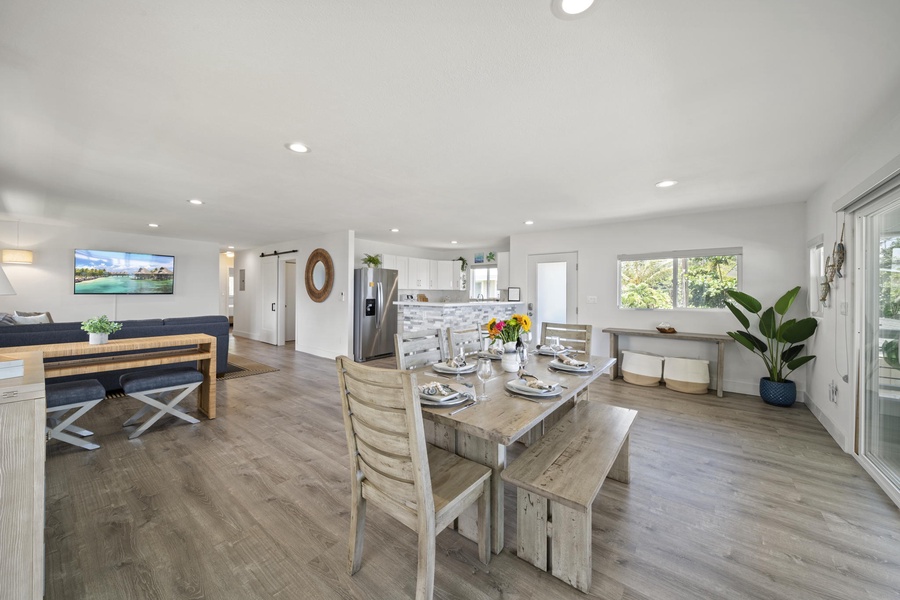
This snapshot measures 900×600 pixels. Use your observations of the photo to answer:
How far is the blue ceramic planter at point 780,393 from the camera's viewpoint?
3686 millimetres

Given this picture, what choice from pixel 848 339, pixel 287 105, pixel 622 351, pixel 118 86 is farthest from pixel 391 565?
pixel 622 351

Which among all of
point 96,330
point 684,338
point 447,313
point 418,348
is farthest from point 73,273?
point 684,338

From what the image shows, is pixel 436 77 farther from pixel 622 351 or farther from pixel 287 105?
pixel 622 351

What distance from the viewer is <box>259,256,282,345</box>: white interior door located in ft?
24.9

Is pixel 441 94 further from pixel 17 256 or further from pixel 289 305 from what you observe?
pixel 289 305

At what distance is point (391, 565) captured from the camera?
1.57m

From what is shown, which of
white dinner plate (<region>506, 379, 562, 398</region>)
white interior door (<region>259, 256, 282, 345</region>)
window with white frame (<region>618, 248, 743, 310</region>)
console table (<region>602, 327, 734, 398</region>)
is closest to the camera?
white dinner plate (<region>506, 379, 562, 398</region>)

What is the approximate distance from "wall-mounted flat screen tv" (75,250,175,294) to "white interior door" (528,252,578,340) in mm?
7043

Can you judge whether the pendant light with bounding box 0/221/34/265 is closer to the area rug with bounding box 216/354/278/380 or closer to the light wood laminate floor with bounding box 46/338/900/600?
the area rug with bounding box 216/354/278/380

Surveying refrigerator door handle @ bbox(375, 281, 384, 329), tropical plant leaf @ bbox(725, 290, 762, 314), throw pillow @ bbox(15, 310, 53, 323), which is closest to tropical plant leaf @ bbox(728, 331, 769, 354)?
tropical plant leaf @ bbox(725, 290, 762, 314)

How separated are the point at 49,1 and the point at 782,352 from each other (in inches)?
236

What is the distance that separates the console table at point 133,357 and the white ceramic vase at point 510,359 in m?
2.74

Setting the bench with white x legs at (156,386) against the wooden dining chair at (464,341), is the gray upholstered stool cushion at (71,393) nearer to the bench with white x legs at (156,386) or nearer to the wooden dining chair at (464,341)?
the bench with white x legs at (156,386)

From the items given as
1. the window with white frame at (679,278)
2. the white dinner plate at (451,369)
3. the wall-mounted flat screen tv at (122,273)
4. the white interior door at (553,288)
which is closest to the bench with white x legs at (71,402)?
the white dinner plate at (451,369)
